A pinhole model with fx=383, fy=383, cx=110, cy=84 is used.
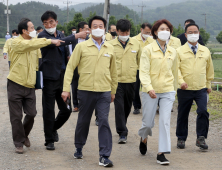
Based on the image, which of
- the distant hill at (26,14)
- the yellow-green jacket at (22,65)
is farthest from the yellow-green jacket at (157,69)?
the distant hill at (26,14)

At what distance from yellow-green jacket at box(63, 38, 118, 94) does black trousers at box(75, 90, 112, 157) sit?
11 centimetres

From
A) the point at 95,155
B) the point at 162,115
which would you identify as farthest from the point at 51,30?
the point at 162,115

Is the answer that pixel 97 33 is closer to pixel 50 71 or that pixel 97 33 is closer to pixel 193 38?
pixel 50 71

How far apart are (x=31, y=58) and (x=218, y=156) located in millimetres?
3549

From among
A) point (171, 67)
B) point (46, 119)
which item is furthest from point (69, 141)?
point (171, 67)

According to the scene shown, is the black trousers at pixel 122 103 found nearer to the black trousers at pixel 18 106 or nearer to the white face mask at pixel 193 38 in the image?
the white face mask at pixel 193 38

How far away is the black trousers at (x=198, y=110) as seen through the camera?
682cm

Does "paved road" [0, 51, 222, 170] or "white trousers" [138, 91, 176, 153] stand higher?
"white trousers" [138, 91, 176, 153]

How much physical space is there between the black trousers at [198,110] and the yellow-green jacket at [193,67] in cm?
13

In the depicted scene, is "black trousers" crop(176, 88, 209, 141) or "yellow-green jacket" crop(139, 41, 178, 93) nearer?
"yellow-green jacket" crop(139, 41, 178, 93)

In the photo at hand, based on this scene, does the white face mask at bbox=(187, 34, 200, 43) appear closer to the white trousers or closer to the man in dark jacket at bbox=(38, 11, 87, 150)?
the white trousers

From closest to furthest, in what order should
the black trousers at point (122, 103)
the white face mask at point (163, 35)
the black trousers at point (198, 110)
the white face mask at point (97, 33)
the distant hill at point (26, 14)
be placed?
the white face mask at point (97, 33) < the white face mask at point (163, 35) < the black trousers at point (198, 110) < the black trousers at point (122, 103) < the distant hill at point (26, 14)

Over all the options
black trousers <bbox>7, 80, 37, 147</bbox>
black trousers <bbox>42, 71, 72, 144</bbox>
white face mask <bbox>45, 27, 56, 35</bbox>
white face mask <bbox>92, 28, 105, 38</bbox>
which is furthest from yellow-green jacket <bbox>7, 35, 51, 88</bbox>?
white face mask <bbox>92, 28, 105, 38</bbox>

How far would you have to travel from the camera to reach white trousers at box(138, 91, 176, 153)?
5809mm
